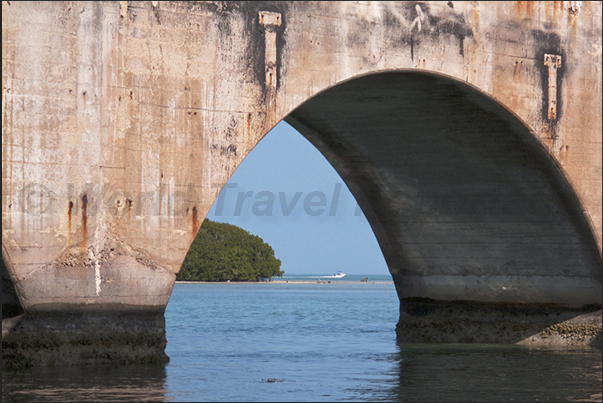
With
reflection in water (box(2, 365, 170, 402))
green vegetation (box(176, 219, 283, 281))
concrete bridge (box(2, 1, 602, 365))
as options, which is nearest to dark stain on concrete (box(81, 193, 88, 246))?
concrete bridge (box(2, 1, 602, 365))

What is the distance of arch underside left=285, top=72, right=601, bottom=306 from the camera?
1627 centimetres

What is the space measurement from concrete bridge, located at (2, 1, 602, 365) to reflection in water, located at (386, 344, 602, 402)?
124 centimetres

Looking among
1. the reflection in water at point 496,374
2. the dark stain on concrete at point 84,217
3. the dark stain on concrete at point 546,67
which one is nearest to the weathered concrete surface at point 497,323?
the reflection in water at point 496,374

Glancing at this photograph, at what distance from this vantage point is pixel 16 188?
12.0 m

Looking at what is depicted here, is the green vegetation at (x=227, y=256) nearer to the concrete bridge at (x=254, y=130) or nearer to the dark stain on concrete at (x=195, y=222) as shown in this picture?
the concrete bridge at (x=254, y=130)

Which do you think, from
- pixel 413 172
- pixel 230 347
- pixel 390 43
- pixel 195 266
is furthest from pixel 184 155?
pixel 195 266

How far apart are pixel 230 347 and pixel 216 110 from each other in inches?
317

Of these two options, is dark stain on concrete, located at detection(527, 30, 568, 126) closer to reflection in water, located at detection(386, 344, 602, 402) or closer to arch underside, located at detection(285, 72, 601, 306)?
arch underside, located at detection(285, 72, 601, 306)

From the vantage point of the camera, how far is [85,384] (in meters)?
12.1

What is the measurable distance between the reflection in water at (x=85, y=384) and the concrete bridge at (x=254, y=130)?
176 millimetres

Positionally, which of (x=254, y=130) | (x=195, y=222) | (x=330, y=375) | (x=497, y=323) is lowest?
(x=330, y=375)

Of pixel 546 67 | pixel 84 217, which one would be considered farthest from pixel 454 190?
pixel 84 217

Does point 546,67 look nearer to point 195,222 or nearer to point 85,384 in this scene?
point 195,222

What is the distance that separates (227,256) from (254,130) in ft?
247
